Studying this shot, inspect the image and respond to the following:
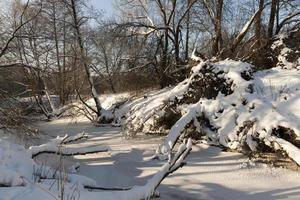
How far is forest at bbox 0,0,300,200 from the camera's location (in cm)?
742

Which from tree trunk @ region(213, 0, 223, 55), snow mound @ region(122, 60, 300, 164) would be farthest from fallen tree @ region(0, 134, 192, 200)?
tree trunk @ region(213, 0, 223, 55)

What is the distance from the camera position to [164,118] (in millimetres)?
13984

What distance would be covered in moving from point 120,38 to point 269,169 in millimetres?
12317

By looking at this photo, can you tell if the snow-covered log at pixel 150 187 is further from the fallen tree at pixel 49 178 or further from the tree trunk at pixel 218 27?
the tree trunk at pixel 218 27

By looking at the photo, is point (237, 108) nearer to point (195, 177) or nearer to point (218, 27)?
point (195, 177)

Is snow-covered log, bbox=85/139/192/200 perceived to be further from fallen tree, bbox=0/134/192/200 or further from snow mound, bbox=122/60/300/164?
snow mound, bbox=122/60/300/164

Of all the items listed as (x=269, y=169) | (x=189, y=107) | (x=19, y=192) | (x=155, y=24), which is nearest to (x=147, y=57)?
(x=155, y=24)

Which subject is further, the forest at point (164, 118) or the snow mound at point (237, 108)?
the snow mound at point (237, 108)

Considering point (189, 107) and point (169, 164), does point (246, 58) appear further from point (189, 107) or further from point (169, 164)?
point (169, 164)

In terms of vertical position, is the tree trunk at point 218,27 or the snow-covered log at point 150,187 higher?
the tree trunk at point 218,27

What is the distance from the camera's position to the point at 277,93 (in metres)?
10.8

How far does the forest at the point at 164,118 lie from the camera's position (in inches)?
292

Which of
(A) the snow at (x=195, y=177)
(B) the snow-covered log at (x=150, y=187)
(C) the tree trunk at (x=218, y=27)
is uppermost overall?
(C) the tree trunk at (x=218, y=27)

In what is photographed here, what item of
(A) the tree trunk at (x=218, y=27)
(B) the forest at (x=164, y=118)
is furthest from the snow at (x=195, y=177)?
(A) the tree trunk at (x=218, y=27)
